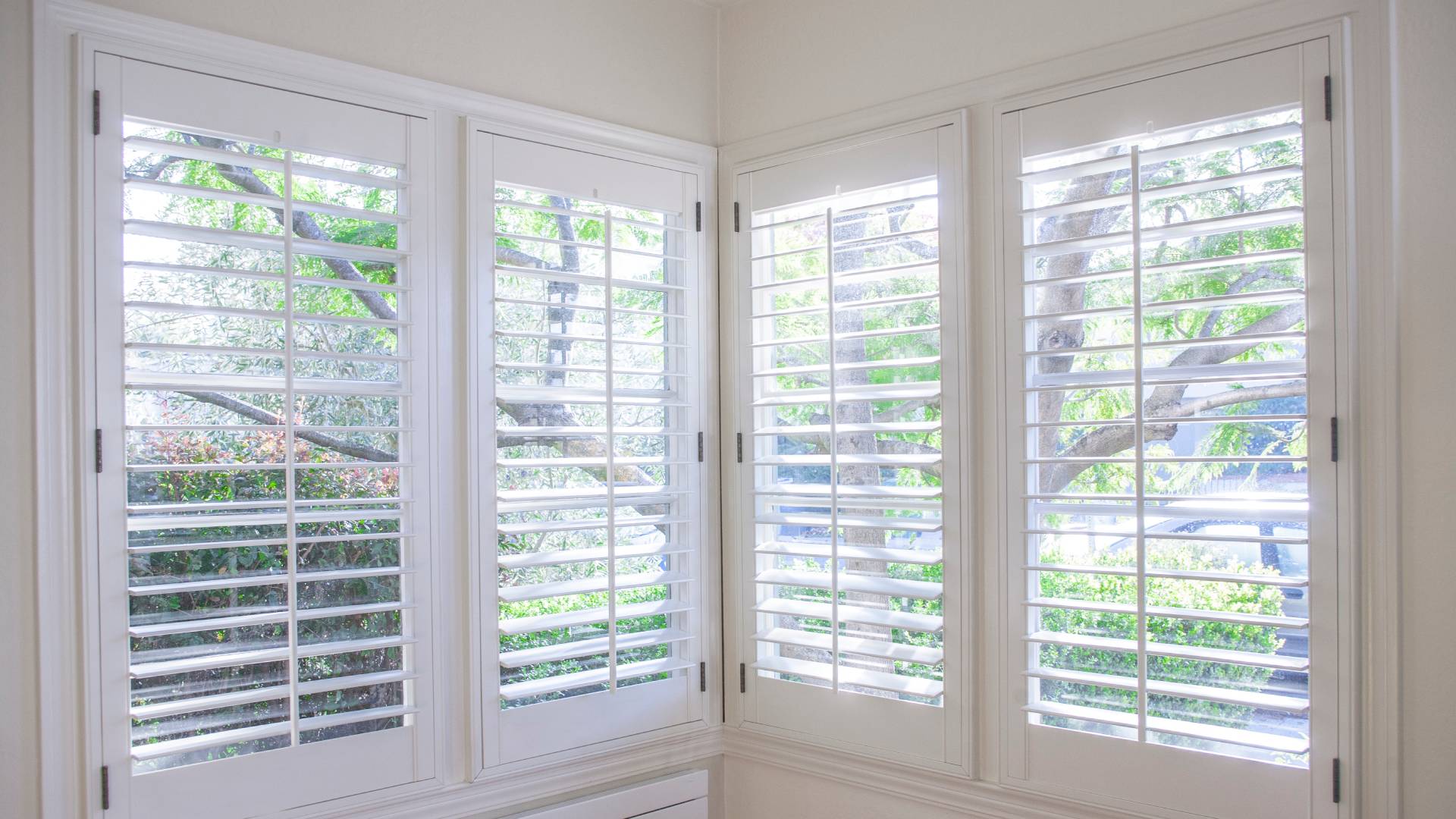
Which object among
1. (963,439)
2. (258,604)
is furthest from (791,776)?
(258,604)

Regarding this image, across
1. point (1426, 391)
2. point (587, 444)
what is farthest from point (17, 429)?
point (1426, 391)

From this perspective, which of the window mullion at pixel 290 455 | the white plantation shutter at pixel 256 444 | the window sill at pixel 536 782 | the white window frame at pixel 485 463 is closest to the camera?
the white plantation shutter at pixel 256 444

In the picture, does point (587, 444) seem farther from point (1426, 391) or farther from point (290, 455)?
point (1426, 391)

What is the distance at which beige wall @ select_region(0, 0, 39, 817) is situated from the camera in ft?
5.20

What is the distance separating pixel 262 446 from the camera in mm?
1833

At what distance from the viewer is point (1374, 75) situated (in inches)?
64.8

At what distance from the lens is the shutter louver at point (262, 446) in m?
1.72

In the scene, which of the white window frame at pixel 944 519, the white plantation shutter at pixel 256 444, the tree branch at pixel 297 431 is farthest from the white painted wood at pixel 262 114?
the white window frame at pixel 944 519

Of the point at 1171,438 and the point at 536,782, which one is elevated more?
the point at 1171,438

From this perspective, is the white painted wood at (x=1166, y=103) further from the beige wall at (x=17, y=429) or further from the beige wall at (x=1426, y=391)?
the beige wall at (x=17, y=429)

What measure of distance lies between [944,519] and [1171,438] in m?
0.53

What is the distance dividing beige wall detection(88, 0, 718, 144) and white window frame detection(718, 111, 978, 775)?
0.31 meters

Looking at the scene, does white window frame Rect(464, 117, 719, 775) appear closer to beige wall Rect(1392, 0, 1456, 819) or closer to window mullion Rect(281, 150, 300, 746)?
window mullion Rect(281, 150, 300, 746)

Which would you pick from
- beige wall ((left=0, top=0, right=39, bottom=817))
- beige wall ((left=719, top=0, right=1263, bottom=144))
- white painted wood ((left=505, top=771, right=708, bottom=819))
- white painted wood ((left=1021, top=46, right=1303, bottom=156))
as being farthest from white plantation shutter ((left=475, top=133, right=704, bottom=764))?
white painted wood ((left=1021, top=46, right=1303, bottom=156))
